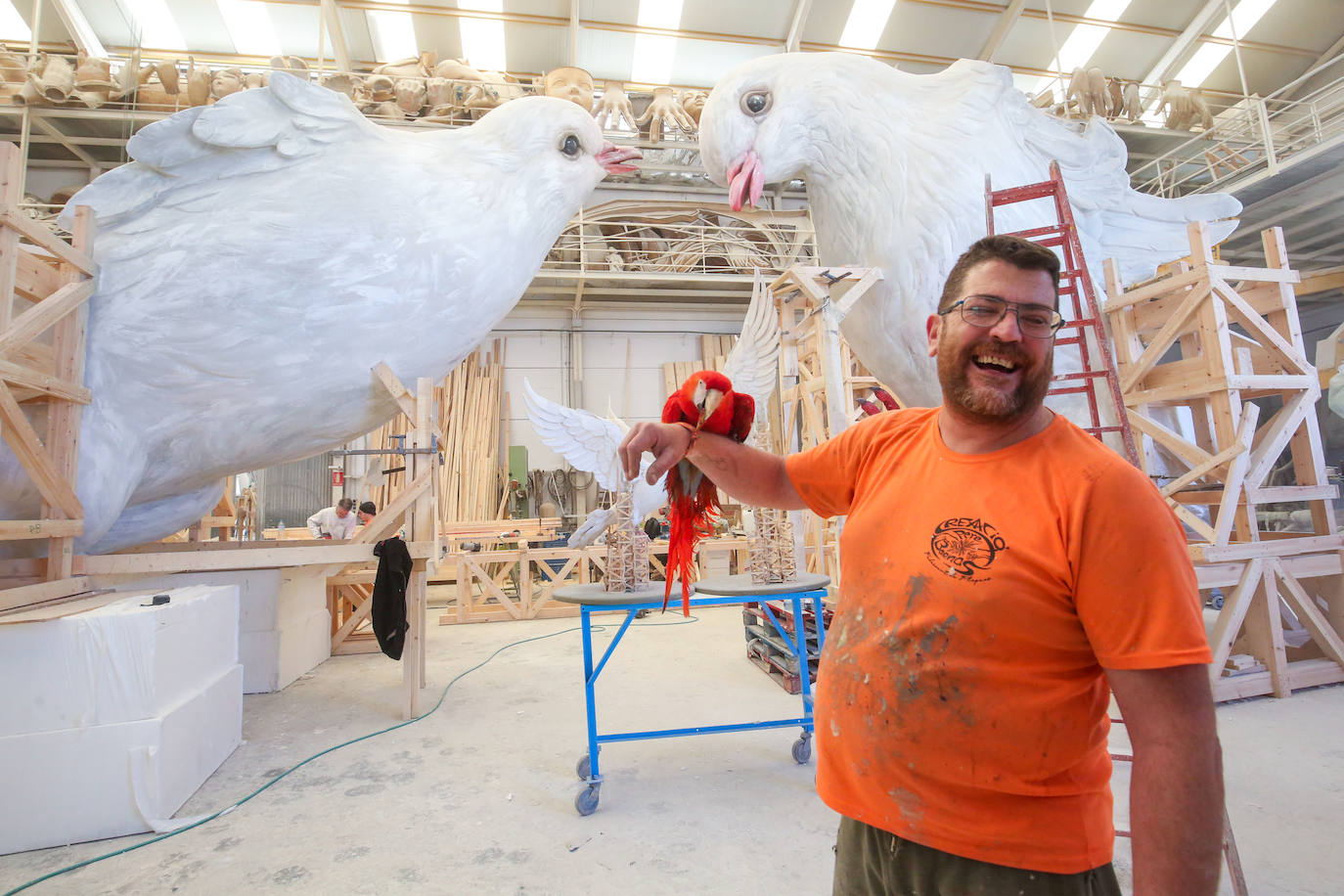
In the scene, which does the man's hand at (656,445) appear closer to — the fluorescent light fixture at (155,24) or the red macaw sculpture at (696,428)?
the red macaw sculpture at (696,428)

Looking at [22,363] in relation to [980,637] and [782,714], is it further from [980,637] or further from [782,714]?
[782,714]

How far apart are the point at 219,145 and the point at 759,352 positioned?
314cm

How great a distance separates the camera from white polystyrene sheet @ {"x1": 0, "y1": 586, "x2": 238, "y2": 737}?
251 cm

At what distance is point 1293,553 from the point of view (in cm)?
368

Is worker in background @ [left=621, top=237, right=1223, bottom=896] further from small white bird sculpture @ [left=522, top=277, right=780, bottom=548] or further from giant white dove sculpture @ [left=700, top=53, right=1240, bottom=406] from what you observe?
small white bird sculpture @ [left=522, top=277, right=780, bottom=548]

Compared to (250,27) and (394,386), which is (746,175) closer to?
(394,386)

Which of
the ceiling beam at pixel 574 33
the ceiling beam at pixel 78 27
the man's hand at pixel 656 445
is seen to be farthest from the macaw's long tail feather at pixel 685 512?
the ceiling beam at pixel 78 27

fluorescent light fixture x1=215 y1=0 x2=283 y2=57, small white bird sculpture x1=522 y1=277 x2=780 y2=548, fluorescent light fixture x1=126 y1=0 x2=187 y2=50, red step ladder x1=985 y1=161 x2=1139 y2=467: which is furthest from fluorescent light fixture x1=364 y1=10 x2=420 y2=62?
red step ladder x1=985 y1=161 x2=1139 y2=467

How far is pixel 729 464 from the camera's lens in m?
1.41

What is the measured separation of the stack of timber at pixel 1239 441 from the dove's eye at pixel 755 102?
2021 millimetres

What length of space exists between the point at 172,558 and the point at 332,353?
1.42 m

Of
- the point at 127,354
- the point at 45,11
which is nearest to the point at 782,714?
the point at 127,354

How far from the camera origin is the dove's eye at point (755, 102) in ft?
9.56

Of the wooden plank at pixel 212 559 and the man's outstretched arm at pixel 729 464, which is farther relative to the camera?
the wooden plank at pixel 212 559
